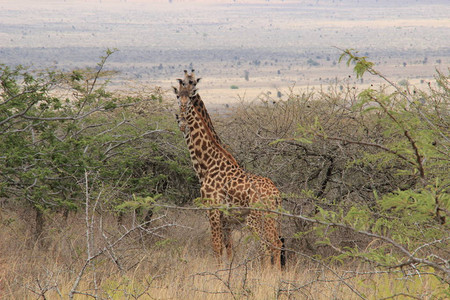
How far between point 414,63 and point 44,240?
2631 inches

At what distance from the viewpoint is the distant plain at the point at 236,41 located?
65438mm

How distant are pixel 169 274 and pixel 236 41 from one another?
99.2 m

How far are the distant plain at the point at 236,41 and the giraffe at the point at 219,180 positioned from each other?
95.2 feet

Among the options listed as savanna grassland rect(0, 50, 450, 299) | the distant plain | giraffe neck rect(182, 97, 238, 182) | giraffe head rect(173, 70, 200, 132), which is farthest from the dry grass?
the distant plain

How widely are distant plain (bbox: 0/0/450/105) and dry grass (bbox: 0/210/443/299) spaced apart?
28.5 meters

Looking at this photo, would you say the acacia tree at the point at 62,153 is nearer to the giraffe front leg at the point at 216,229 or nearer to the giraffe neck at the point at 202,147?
the giraffe neck at the point at 202,147

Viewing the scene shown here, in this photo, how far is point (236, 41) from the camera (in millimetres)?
103812

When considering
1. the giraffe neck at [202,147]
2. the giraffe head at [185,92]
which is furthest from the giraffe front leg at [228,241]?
the giraffe head at [185,92]

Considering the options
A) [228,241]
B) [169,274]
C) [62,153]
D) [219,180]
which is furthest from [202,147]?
[62,153]

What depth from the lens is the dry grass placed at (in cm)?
495

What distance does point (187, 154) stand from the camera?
29.0ft

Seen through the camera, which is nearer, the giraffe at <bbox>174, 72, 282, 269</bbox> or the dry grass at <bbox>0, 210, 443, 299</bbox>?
the dry grass at <bbox>0, 210, 443, 299</bbox>

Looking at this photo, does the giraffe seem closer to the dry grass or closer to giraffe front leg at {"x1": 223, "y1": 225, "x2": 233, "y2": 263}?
giraffe front leg at {"x1": 223, "y1": 225, "x2": 233, "y2": 263}

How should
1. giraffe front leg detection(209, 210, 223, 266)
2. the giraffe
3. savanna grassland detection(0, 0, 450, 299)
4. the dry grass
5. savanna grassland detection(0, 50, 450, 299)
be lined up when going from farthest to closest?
1. giraffe front leg detection(209, 210, 223, 266)
2. the giraffe
3. savanna grassland detection(0, 50, 450, 299)
4. the dry grass
5. savanna grassland detection(0, 0, 450, 299)
